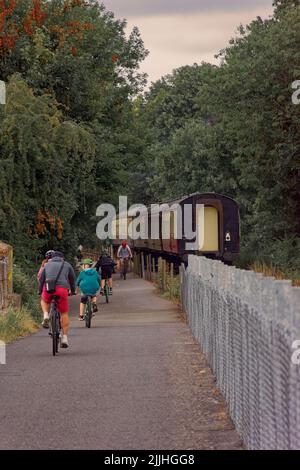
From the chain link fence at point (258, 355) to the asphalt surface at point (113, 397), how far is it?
35 cm

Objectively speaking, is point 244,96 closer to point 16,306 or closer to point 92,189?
point 92,189

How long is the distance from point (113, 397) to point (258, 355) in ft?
15.0

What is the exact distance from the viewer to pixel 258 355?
8766 mm

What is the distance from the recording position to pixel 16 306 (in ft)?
90.6

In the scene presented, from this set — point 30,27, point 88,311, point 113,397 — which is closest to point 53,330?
point 113,397

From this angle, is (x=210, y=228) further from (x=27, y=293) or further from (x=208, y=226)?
(x=27, y=293)

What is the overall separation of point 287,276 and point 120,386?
94.2 feet

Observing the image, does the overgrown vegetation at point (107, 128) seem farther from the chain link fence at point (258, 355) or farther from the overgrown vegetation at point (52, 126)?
the chain link fence at point (258, 355)

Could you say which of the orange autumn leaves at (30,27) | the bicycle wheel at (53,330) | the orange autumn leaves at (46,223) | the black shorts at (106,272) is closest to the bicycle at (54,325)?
the bicycle wheel at (53,330)

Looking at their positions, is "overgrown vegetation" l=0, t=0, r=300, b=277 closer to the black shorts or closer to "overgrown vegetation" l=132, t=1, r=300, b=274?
"overgrown vegetation" l=132, t=1, r=300, b=274

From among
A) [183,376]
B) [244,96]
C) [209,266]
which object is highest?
[244,96]

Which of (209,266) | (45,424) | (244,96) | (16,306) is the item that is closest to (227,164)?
(244,96)

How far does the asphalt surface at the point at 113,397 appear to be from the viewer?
33.9 feet

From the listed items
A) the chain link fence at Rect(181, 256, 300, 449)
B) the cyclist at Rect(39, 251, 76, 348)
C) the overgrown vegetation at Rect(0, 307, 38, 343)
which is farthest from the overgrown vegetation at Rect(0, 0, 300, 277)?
the chain link fence at Rect(181, 256, 300, 449)
